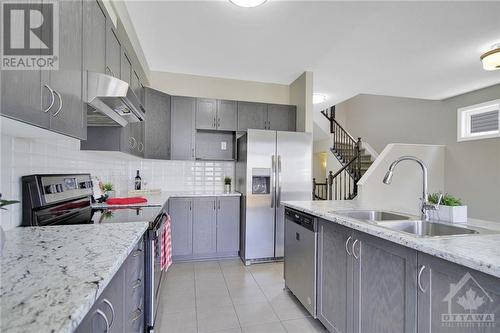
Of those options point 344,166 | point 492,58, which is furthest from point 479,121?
point 344,166

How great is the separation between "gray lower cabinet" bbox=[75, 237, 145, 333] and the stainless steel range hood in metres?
0.85

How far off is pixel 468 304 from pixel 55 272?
1.46 metres

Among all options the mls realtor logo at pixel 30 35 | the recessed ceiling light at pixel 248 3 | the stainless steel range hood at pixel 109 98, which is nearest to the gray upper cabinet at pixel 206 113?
the recessed ceiling light at pixel 248 3

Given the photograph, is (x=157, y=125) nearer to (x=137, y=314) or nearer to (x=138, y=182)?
(x=138, y=182)

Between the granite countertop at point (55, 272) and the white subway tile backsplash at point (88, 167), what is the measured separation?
0.29 m

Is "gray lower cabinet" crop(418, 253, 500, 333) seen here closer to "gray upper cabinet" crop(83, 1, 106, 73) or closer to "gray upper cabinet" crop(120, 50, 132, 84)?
"gray upper cabinet" crop(83, 1, 106, 73)

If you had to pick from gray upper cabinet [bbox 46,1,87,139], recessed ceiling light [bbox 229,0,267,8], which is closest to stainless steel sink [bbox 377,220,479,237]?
gray upper cabinet [bbox 46,1,87,139]

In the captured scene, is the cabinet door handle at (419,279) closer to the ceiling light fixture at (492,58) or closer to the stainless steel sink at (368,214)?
the stainless steel sink at (368,214)

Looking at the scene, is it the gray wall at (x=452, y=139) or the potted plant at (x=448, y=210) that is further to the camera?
the gray wall at (x=452, y=139)

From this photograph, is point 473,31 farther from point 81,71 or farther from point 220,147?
point 81,71

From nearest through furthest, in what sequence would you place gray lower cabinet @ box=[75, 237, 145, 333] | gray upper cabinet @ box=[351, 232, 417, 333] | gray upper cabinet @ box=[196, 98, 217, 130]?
gray lower cabinet @ box=[75, 237, 145, 333], gray upper cabinet @ box=[351, 232, 417, 333], gray upper cabinet @ box=[196, 98, 217, 130]

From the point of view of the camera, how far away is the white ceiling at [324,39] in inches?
90.7

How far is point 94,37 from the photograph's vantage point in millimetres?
1410

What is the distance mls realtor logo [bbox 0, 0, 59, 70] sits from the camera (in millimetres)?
757
